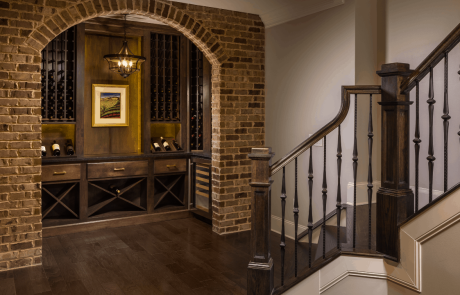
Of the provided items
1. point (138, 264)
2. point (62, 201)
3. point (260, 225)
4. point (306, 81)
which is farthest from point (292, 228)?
point (62, 201)

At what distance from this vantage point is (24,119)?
362 cm

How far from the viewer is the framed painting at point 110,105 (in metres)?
5.29

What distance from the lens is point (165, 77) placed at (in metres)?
5.53

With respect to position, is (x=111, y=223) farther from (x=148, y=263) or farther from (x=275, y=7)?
(x=275, y=7)

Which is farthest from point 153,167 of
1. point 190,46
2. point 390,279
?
point 390,279

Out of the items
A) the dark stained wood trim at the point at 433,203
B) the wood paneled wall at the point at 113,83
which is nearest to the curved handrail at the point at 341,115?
the dark stained wood trim at the point at 433,203

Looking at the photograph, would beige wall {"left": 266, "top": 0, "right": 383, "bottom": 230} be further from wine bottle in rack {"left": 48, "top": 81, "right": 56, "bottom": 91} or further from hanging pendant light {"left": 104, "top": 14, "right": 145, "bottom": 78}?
wine bottle in rack {"left": 48, "top": 81, "right": 56, "bottom": 91}

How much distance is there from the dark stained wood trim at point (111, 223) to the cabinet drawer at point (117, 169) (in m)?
0.57

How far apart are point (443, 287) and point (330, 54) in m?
2.50

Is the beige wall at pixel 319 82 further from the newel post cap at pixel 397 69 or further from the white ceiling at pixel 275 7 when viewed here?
the newel post cap at pixel 397 69

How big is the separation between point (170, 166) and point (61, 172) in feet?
4.52

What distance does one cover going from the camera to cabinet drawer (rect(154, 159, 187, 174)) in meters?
5.31

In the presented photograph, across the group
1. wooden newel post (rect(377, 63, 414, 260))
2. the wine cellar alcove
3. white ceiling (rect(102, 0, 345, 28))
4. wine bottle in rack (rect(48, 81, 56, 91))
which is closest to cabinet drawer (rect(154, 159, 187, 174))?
the wine cellar alcove

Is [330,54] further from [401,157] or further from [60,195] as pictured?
[60,195]
